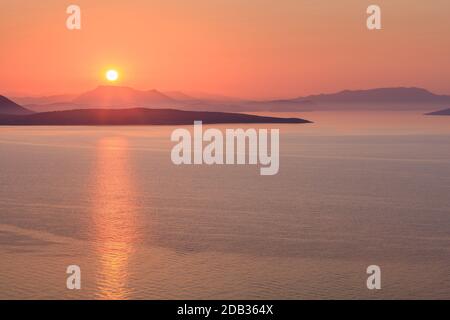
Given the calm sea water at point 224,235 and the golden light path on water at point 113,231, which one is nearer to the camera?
the calm sea water at point 224,235

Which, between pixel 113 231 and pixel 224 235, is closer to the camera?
pixel 224 235

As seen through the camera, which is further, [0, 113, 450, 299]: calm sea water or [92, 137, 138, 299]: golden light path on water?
[92, 137, 138, 299]: golden light path on water

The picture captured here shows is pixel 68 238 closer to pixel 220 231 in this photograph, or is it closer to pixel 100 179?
pixel 220 231

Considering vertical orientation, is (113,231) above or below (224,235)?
above

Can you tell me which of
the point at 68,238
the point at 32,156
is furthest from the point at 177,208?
the point at 32,156
